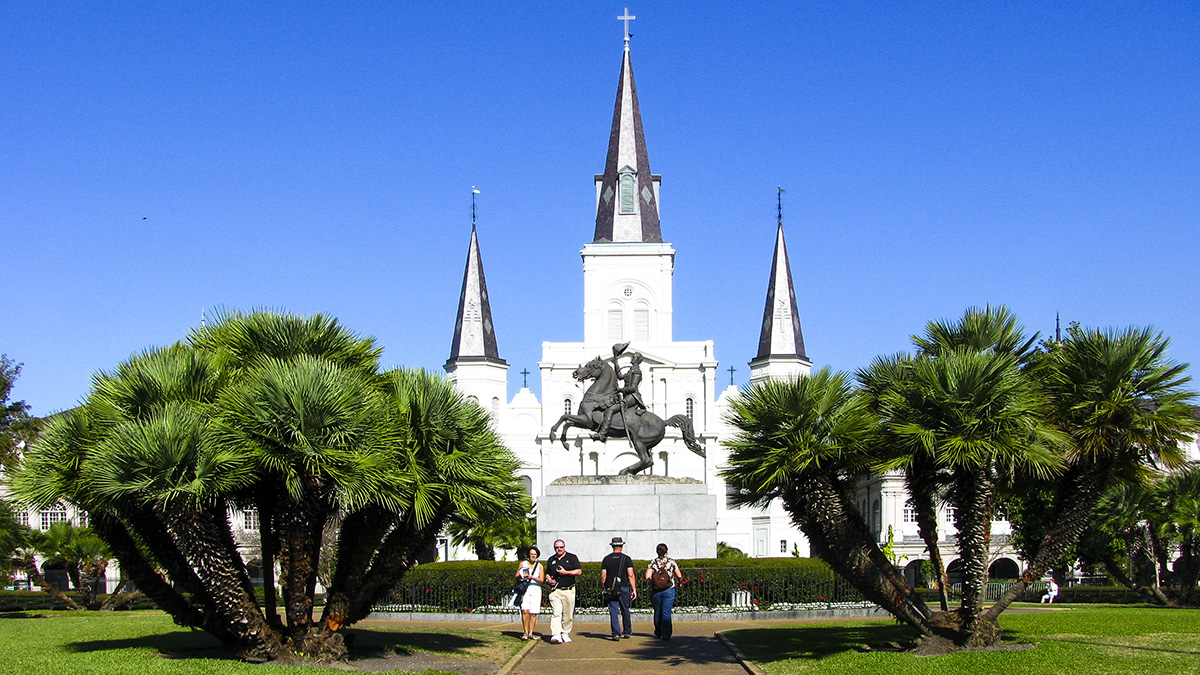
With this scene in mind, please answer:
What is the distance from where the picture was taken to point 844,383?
13.8m

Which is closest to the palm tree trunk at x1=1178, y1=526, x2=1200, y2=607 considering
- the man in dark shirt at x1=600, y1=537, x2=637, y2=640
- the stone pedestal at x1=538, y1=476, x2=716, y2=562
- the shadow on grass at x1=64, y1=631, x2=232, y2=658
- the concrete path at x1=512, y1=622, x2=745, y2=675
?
the stone pedestal at x1=538, y1=476, x2=716, y2=562

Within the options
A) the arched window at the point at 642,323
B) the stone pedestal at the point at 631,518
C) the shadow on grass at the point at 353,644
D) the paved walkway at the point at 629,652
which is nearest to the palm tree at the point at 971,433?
the paved walkway at the point at 629,652

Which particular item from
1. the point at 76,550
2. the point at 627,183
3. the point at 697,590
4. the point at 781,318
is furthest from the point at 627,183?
the point at 697,590

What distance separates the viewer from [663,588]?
16875 millimetres

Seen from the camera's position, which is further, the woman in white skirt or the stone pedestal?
the stone pedestal

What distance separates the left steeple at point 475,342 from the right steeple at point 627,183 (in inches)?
406

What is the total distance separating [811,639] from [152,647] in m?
8.91

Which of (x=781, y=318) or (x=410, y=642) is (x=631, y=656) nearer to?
(x=410, y=642)

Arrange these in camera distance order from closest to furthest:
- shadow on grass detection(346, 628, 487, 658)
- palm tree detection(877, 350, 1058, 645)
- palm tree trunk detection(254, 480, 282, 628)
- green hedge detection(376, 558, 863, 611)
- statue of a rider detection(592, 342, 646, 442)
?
palm tree detection(877, 350, 1058, 645) < palm tree trunk detection(254, 480, 282, 628) < shadow on grass detection(346, 628, 487, 658) < green hedge detection(376, 558, 863, 611) < statue of a rider detection(592, 342, 646, 442)

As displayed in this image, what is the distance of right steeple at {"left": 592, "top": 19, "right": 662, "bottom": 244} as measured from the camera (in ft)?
297

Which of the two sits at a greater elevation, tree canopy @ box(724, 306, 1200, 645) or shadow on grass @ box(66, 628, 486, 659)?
tree canopy @ box(724, 306, 1200, 645)

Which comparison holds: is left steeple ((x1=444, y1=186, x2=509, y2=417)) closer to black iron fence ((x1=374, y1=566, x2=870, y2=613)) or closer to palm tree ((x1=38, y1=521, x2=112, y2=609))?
palm tree ((x1=38, y1=521, x2=112, y2=609))

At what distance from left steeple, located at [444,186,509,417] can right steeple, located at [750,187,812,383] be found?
70.2ft

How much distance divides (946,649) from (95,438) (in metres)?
10.1
